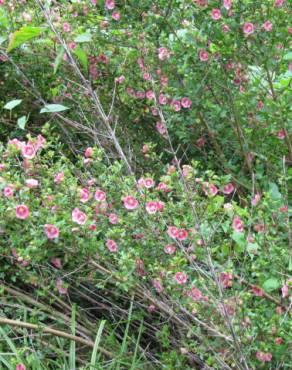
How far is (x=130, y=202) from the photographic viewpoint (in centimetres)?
208

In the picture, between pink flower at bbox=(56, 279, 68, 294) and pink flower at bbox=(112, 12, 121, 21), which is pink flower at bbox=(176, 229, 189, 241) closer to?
pink flower at bbox=(56, 279, 68, 294)

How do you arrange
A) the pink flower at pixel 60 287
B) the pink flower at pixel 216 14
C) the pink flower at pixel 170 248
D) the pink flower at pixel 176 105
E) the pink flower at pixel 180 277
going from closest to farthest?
the pink flower at pixel 180 277, the pink flower at pixel 170 248, the pink flower at pixel 60 287, the pink flower at pixel 216 14, the pink flower at pixel 176 105

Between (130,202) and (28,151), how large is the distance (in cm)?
37

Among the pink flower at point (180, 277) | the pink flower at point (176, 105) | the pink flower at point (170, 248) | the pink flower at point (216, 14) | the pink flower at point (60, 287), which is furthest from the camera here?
the pink flower at point (176, 105)

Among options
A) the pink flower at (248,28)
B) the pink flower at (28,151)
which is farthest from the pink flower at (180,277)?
the pink flower at (248,28)

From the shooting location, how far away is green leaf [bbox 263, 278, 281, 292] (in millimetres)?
1990

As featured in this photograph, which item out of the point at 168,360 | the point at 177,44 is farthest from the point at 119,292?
the point at 177,44

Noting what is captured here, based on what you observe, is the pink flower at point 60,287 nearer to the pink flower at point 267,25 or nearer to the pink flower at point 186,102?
the pink flower at point 186,102

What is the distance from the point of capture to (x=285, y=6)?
2520mm

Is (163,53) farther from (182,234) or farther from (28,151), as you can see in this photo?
(182,234)

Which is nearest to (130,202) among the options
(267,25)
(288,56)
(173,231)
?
(173,231)

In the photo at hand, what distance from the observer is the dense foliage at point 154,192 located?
1.99 m

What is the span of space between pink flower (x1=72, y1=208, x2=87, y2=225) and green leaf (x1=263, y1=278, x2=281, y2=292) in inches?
23.4

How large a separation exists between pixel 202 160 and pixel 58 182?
0.99 metres
